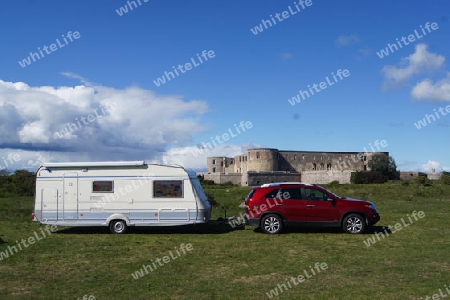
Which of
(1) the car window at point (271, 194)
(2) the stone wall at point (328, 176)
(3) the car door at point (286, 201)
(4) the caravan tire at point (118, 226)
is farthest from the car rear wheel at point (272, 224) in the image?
(2) the stone wall at point (328, 176)

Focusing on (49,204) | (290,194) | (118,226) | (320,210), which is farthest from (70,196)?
(320,210)

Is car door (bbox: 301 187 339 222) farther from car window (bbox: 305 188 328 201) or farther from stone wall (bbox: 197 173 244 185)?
stone wall (bbox: 197 173 244 185)

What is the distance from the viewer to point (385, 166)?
257 feet

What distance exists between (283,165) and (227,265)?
7813 centimetres

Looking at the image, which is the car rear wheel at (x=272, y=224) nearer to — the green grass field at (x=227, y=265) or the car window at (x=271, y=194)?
the green grass field at (x=227, y=265)

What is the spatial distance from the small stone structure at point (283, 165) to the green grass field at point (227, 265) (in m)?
59.1

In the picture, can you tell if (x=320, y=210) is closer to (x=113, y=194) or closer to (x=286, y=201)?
(x=286, y=201)

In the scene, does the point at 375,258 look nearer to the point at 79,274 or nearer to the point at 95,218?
the point at 79,274

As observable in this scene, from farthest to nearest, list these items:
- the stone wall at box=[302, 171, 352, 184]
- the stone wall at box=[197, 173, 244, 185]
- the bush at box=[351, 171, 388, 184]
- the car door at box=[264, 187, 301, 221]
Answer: the stone wall at box=[197, 173, 244, 185] → the stone wall at box=[302, 171, 352, 184] → the bush at box=[351, 171, 388, 184] → the car door at box=[264, 187, 301, 221]

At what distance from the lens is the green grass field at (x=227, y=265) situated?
695 centimetres

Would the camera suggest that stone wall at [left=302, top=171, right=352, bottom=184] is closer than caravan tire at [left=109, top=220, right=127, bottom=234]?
No

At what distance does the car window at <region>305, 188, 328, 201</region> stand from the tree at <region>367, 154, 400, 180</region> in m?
69.1

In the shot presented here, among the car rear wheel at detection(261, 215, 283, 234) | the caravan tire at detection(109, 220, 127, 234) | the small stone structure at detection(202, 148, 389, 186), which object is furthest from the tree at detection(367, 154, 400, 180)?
the caravan tire at detection(109, 220, 127, 234)

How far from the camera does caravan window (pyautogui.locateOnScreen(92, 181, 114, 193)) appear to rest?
1336 centimetres
